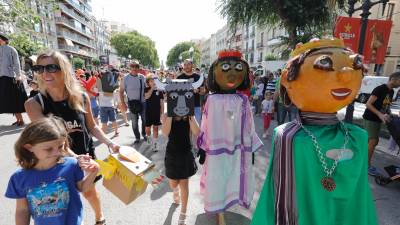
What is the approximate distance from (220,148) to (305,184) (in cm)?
103

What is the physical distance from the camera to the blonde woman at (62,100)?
1941mm

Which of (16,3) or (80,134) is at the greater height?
(16,3)

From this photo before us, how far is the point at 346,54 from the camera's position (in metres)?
1.63

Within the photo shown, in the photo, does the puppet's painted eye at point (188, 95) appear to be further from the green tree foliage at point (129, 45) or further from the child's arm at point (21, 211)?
the green tree foliage at point (129, 45)

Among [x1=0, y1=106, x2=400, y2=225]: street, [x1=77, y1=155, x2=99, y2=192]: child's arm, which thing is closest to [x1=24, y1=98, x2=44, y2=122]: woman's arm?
[x1=77, y1=155, x2=99, y2=192]: child's arm

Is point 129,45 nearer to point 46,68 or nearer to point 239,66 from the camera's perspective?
point 239,66

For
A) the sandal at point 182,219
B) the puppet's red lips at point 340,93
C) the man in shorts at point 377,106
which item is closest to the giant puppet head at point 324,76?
the puppet's red lips at point 340,93

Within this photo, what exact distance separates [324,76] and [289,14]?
7700mm

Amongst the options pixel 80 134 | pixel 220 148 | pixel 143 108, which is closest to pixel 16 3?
pixel 143 108

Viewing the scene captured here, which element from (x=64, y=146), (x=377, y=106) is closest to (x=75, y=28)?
(x=377, y=106)

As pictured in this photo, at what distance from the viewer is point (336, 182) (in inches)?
62.5

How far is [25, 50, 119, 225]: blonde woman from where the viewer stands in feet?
6.37

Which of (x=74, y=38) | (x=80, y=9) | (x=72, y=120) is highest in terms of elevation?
(x=80, y=9)

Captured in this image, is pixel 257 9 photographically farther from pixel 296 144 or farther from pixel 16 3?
pixel 296 144
